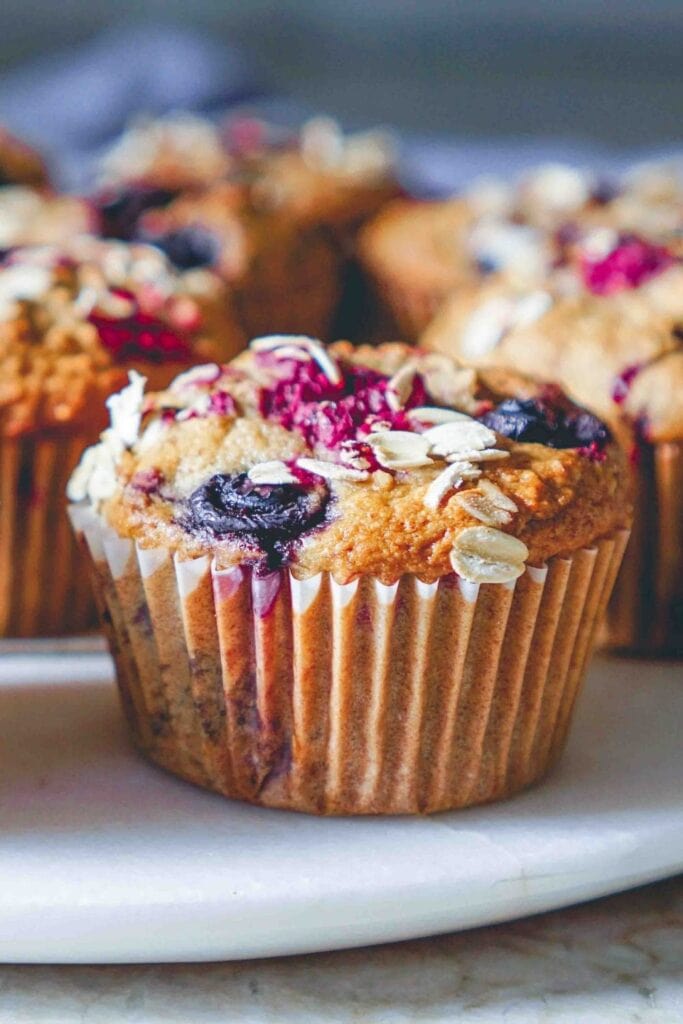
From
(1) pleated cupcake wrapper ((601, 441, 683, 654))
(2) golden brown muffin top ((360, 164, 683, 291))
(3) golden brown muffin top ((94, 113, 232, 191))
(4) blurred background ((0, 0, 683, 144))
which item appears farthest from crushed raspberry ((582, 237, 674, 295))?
(4) blurred background ((0, 0, 683, 144))

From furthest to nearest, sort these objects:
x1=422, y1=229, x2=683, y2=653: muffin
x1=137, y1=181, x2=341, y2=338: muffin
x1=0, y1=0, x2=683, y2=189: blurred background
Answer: x1=0, y1=0, x2=683, y2=189: blurred background
x1=137, y1=181, x2=341, y2=338: muffin
x1=422, y1=229, x2=683, y2=653: muffin

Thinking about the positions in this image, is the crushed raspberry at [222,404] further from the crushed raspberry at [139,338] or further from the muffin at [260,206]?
the muffin at [260,206]

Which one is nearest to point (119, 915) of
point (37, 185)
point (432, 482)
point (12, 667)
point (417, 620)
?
point (417, 620)

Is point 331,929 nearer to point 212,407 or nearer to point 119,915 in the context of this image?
point 119,915

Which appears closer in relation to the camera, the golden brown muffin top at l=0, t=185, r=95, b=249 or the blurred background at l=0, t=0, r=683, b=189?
the golden brown muffin top at l=0, t=185, r=95, b=249

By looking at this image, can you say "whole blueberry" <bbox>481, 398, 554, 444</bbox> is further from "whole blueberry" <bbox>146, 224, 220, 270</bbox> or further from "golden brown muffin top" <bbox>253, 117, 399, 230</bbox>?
"golden brown muffin top" <bbox>253, 117, 399, 230</bbox>
